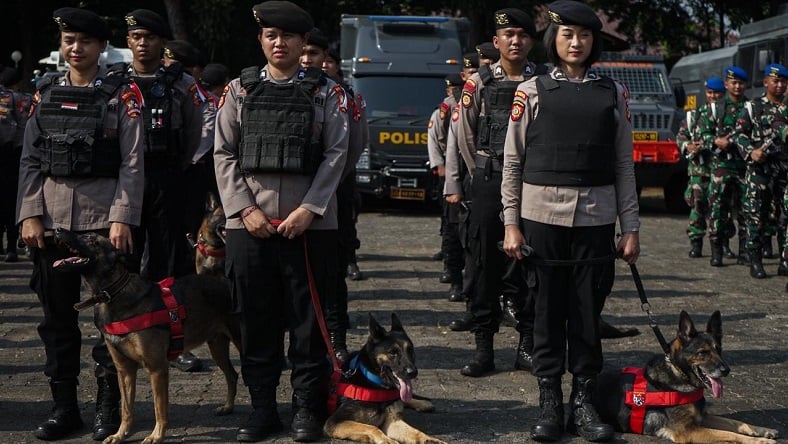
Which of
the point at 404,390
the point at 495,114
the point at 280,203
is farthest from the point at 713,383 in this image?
the point at 280,203

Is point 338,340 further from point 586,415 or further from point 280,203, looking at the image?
point 586,415

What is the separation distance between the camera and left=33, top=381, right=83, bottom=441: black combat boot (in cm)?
547

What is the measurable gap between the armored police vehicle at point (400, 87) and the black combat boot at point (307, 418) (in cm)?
1188

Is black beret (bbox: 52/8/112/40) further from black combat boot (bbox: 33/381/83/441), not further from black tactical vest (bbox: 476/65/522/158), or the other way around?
black tactical vest (bbox: 476/65/522/158)

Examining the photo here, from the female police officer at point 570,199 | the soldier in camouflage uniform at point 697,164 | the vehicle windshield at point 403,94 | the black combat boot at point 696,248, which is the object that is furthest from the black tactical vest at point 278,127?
the vehicle windshield at point 403,94

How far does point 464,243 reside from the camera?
7078 millimetres

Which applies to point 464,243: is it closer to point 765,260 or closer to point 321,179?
point 321,179

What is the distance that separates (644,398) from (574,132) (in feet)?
4.70

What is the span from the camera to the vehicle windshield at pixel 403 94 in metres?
18.3

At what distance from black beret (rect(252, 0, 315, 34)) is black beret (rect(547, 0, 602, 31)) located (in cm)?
126

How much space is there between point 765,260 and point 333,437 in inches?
360

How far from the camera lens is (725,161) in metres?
12.4

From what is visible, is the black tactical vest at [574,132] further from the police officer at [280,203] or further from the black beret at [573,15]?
the police officer at [280,203]

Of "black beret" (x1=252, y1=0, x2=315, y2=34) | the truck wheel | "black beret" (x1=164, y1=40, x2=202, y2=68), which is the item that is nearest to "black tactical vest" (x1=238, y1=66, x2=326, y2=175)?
"black beret" (x1=252, y1=0, x2=315, y2=34)
